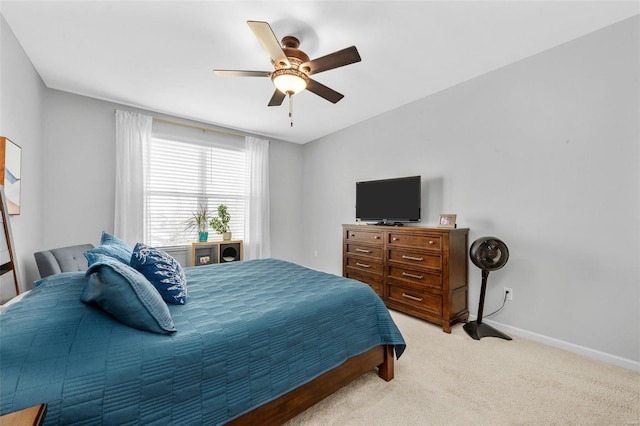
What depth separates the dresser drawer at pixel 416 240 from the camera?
8.98 ft

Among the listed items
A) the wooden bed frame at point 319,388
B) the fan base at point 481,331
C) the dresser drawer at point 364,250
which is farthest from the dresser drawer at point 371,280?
the wooden bed frame at point 319,388

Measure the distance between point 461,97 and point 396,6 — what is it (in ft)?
5.16

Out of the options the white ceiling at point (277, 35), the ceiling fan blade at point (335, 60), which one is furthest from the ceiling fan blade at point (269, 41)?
the white ceiling at point (277, 35)

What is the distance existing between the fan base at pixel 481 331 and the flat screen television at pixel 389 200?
1.24m

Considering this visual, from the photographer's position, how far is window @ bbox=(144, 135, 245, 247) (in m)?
3.81

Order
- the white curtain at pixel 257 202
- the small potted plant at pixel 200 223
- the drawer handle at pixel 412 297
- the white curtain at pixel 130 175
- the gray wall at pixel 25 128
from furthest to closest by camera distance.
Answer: the white curtain at pixel 257 202
the small potted plant at pixel 200 223
the white curtain at pixel 130 175
the drawer handle at pixel 412 297
the gray wall at pixel 25 128

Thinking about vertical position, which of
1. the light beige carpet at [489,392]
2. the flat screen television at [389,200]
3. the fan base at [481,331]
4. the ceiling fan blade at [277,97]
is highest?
the ceiling fan blade at [277,97]

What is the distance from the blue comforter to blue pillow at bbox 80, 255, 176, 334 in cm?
3

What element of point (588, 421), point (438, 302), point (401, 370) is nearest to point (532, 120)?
point (438, 302)

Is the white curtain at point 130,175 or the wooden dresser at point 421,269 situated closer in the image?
the wooden dresser at point 421,269

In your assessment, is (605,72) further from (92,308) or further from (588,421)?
(92,308)

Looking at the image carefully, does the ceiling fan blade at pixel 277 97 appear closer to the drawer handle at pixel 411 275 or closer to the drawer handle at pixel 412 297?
the drawer handle at pixel 411 275

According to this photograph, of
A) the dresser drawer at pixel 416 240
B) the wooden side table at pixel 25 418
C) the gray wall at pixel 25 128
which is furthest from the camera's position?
the dresser drawer at pixel 416 240

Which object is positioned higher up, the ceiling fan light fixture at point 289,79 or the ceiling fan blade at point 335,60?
the ceiling fan blade at point 335,60
